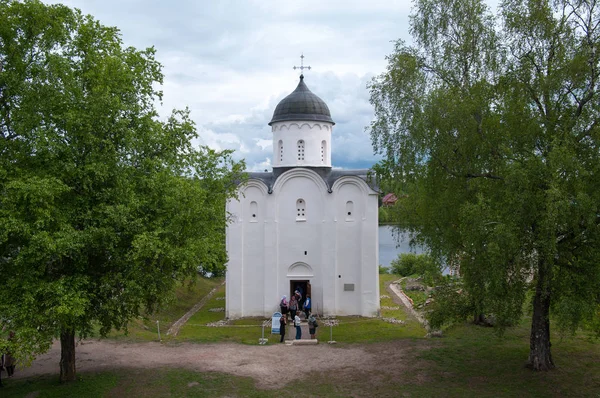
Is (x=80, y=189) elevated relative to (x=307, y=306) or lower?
elevated

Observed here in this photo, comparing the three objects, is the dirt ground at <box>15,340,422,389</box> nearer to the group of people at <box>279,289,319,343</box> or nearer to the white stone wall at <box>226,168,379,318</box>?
the group of people at <box>279,289,319,343</box>

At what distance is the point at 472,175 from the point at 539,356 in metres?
4.87

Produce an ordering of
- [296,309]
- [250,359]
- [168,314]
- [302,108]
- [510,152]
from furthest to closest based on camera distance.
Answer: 1. [302,108]
2. [168,314]
3. [296,309]
4. [250,359]
5. [510,152]

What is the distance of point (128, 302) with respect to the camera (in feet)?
40.7

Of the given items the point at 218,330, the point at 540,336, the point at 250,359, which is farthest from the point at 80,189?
the point at 540,336

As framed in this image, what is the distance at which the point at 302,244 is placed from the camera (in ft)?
78.4

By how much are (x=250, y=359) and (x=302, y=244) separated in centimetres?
815

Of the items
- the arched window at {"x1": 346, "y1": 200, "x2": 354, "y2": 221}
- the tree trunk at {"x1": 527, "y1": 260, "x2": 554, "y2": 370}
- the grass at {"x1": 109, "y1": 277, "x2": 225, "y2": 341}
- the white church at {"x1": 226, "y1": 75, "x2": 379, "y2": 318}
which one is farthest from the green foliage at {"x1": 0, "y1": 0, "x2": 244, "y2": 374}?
the arched window at {"x1": 346, "y1": 200, "x2": 354, "y2": 221}

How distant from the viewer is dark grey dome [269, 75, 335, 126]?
2481cm

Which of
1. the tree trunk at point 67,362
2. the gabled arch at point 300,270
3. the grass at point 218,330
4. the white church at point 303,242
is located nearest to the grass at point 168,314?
the grass at point 218,330

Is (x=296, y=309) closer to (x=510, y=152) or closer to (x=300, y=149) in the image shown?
(x=300, y=149)

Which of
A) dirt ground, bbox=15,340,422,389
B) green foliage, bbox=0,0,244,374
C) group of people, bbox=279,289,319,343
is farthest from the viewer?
group of people, bbox=279,289,319,343

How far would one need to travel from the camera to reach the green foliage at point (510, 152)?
1112cm

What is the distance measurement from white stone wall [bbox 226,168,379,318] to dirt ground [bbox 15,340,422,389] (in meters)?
5.36
